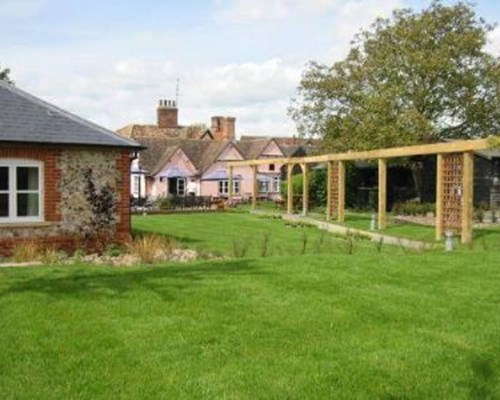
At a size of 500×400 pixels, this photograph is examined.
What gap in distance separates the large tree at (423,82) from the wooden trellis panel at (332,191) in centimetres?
206

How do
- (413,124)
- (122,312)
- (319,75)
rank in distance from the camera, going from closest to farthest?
(122,312), (413,124), (319,75)

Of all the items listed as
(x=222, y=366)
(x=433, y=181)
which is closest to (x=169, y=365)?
(x=222, y=366)

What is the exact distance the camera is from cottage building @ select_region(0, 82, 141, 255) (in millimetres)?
16344

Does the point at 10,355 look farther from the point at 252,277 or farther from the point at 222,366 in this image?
the point at 252,277

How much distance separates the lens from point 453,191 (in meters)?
21.8

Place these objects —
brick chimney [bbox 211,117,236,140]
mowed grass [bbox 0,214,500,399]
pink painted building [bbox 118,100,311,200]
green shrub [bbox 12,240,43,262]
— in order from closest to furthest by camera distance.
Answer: mowed grass [bbox 0,214,500,399], green shrub [bbox 12,240,43,262], pink painted building [bbox 118,100,311,200], brick chimney [bbox 211,117,236,140]

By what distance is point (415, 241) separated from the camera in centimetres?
2012

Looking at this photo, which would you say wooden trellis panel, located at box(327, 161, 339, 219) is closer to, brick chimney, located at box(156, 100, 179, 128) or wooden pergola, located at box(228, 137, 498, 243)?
wooden pergola, located at box(228, 137, 498, 243)

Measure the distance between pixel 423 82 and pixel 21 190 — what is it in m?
23.8

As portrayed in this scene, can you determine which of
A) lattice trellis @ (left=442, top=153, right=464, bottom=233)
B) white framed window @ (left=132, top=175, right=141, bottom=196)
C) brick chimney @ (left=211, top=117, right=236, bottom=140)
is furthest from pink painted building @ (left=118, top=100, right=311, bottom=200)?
lattice trellis @ (left=442, top=153, right=464, bottom=233)

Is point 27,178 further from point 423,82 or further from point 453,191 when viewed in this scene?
point 423,82

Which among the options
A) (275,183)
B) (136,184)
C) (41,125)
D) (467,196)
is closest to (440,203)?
(467,196)

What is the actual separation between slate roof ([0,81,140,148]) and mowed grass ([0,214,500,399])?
6.52 metres

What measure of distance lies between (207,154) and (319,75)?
1727cm
